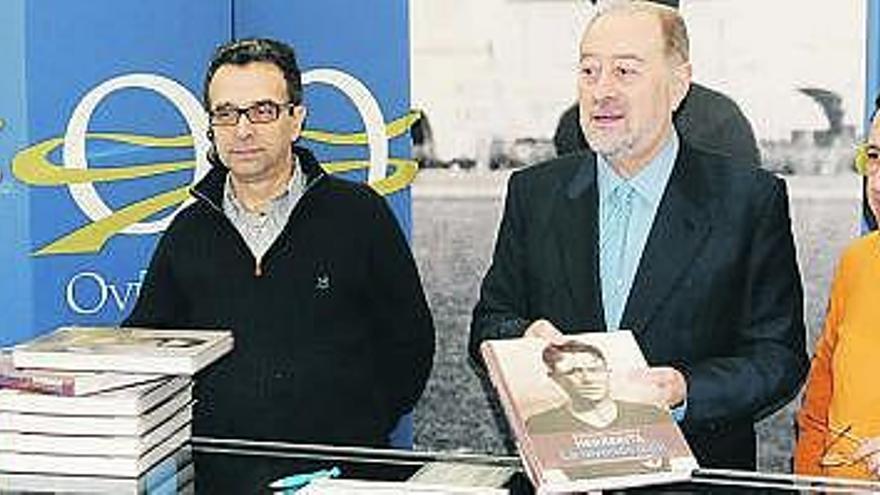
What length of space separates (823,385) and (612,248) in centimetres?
57

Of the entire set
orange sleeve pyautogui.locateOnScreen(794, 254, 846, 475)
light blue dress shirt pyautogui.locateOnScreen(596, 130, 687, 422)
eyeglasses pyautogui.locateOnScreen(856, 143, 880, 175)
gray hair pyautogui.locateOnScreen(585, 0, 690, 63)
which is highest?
gray hair pyautogui.locateOnScreen(585, 0, 690, 63)

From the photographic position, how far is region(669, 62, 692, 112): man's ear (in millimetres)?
3258

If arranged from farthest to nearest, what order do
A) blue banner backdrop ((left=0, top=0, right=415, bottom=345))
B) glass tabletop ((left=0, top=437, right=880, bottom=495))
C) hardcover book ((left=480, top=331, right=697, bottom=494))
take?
blue banner backdrop ((left=0, top=0, right=415, bottom=345)), glass tabletop ((left=0, top=437, right=880, bottom=495)), hardcover book ((left=480, top=331, right=697, bottom=494))

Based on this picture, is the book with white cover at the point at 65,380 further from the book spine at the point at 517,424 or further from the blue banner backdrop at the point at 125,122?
the blue banner backdrop at the point at 125,122

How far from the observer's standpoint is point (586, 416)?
7.07 ft

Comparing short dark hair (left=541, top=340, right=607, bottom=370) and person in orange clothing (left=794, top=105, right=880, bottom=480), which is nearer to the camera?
short dark hair (left=541, top=340, right=607, bottom=370)

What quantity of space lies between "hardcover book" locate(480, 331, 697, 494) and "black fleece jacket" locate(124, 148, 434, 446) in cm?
109

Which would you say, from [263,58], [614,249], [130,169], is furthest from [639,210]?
[130,169]

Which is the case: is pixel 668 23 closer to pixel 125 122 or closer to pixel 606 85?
pixel 606 85

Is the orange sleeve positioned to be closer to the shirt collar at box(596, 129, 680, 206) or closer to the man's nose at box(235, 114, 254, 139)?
the shirt collar at box(596, 129, 680, 206)

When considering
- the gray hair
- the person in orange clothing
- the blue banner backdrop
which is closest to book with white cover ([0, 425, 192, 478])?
the blue banner backdrop

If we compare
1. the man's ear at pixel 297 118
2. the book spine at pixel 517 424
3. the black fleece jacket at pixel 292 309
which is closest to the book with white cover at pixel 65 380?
the book spine at pixel 517 424

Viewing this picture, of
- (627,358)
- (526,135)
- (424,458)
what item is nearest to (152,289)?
(526,135)

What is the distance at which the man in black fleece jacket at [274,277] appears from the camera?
132 inches
